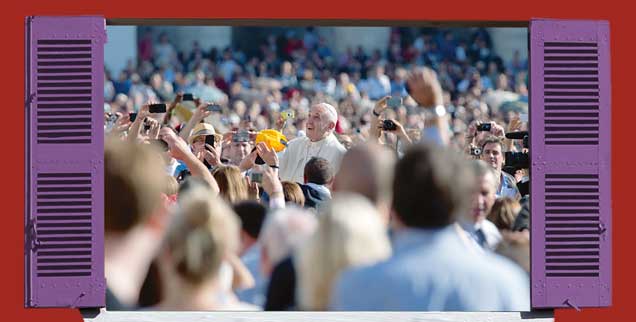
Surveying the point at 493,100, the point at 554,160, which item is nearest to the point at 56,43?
the point at 554,160

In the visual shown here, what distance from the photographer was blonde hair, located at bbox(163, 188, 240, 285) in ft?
31.1

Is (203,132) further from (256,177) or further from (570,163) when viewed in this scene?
(570,163)

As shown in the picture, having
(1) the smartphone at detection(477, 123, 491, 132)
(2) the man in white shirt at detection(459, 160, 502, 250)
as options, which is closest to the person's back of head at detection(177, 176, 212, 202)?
(2) the man in white shirt at detection(459, 160, 502, 250)

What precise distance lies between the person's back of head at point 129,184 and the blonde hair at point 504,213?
2.29 metres

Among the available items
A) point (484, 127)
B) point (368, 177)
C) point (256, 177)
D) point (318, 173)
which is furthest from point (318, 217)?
point (484, 127)

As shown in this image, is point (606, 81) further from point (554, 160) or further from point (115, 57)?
point (115, 57)

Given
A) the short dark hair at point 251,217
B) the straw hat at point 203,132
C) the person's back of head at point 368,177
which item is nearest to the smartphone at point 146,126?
the straw hat at point 203,132

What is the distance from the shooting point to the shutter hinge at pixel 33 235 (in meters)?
11.2

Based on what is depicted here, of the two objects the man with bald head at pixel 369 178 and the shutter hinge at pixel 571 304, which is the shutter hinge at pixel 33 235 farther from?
the shutter hinge at pixel 571 304

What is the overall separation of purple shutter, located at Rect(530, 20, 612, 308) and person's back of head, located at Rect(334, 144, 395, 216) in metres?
1.26

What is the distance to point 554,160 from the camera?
11.4 metres

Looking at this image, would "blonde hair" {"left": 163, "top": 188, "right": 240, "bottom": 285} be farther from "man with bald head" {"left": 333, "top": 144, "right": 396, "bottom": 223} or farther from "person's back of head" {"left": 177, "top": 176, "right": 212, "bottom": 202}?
"man with bald head" {"left": 333, "top": 144, "right": 396, "bottom": 223}

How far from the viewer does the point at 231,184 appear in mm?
11820

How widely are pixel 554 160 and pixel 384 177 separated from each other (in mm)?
1390
